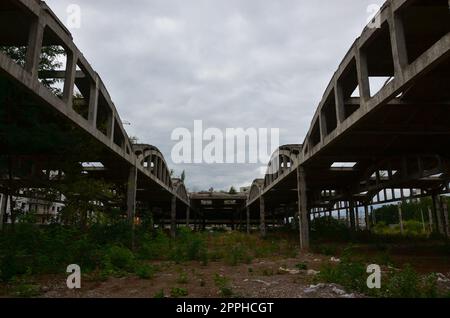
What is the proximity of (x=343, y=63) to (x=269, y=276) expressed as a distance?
7.66m

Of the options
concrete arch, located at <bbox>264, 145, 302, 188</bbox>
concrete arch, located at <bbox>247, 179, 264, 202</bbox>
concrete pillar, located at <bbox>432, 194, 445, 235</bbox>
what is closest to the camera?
concrete arch, located at <bbox>264, 145, 302, 188</bbox>

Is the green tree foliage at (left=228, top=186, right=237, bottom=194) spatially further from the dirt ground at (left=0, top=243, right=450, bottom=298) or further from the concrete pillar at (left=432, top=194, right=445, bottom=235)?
the dirt ground at (left=0, top=243, right=450, bottom=298)

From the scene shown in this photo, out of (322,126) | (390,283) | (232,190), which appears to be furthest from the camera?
(232,190)

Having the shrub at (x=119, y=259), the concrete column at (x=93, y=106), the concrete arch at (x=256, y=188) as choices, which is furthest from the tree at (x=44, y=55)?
the concrete arch at (x=256, y=188)

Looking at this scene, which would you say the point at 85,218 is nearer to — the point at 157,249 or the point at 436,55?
the point at 157,249

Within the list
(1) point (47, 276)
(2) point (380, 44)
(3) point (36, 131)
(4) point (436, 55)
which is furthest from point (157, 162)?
(4) point (436, 55)

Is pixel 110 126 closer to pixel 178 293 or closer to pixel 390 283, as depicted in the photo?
pixel 178 293

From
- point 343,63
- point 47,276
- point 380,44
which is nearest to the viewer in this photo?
point 47,276

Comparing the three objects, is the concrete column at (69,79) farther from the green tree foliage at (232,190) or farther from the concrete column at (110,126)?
the green tree foliage at (232,190)

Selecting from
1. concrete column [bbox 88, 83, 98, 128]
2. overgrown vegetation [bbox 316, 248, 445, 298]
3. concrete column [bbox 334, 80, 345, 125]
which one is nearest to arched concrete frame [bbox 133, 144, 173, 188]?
concrete column [bbox 88, 83, 98, 128]

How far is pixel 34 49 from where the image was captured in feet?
25.1

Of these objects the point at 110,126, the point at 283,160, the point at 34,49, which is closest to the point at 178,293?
the point at 34,49

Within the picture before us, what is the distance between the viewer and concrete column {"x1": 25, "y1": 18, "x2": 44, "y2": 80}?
24.9ft
